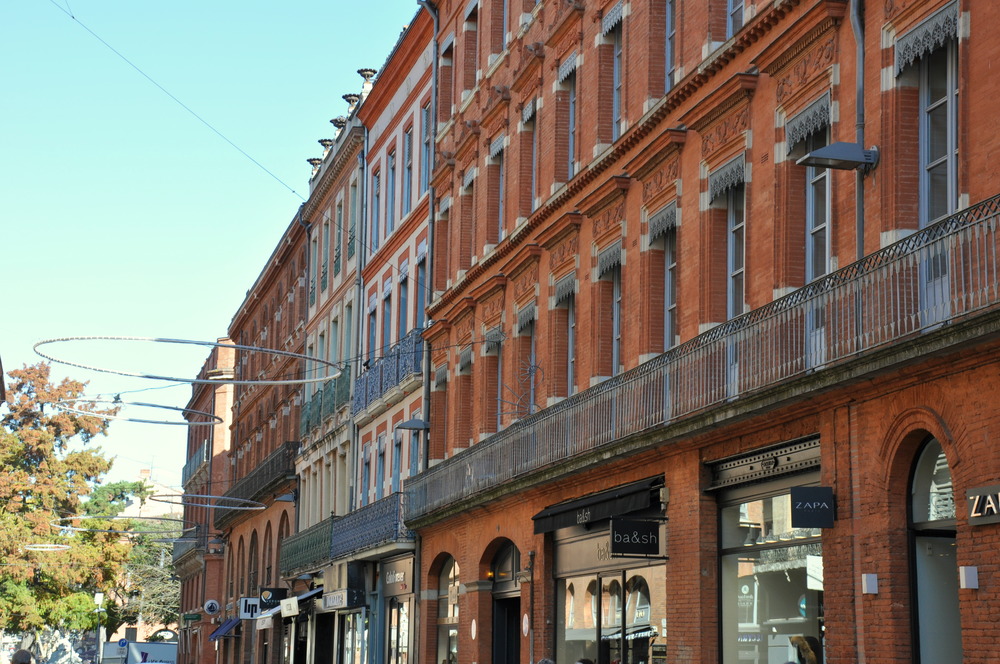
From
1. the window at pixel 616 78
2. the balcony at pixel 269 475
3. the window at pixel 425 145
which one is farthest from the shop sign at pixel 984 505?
the balcony at pixel 269 475

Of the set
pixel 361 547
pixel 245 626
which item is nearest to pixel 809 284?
pixel 361 547

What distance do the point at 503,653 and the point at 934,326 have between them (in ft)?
54.7

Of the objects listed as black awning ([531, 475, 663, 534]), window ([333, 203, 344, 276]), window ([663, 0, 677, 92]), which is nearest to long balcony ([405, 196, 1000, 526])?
black awning ([531, 475, 663, 534])

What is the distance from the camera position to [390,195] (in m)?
41.8

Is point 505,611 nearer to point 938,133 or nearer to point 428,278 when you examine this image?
point 428,278

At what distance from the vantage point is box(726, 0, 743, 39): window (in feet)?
67.5

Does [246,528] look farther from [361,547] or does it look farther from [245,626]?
[361,547]

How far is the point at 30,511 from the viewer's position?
60594mm

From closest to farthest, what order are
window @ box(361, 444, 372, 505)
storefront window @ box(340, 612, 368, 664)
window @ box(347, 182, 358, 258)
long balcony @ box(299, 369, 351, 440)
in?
storefront window @ box(340, 612, 368, 664) < window @ box(361, 444, 372, 505) < long balcony @ box(299, 369, 351, 440) < window @ box(347, 182, 358, 258)

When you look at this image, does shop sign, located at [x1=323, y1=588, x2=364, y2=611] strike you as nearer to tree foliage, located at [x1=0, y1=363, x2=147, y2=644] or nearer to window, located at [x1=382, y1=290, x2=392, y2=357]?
window, located at [x1=382, y1=290, x2=392, y2=357]

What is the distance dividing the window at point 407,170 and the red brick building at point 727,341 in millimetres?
7128

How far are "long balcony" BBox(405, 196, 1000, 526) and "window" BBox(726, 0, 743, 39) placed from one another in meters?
4.22

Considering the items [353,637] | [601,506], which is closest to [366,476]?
[353,637]

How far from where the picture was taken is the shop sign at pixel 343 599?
39000 mm
